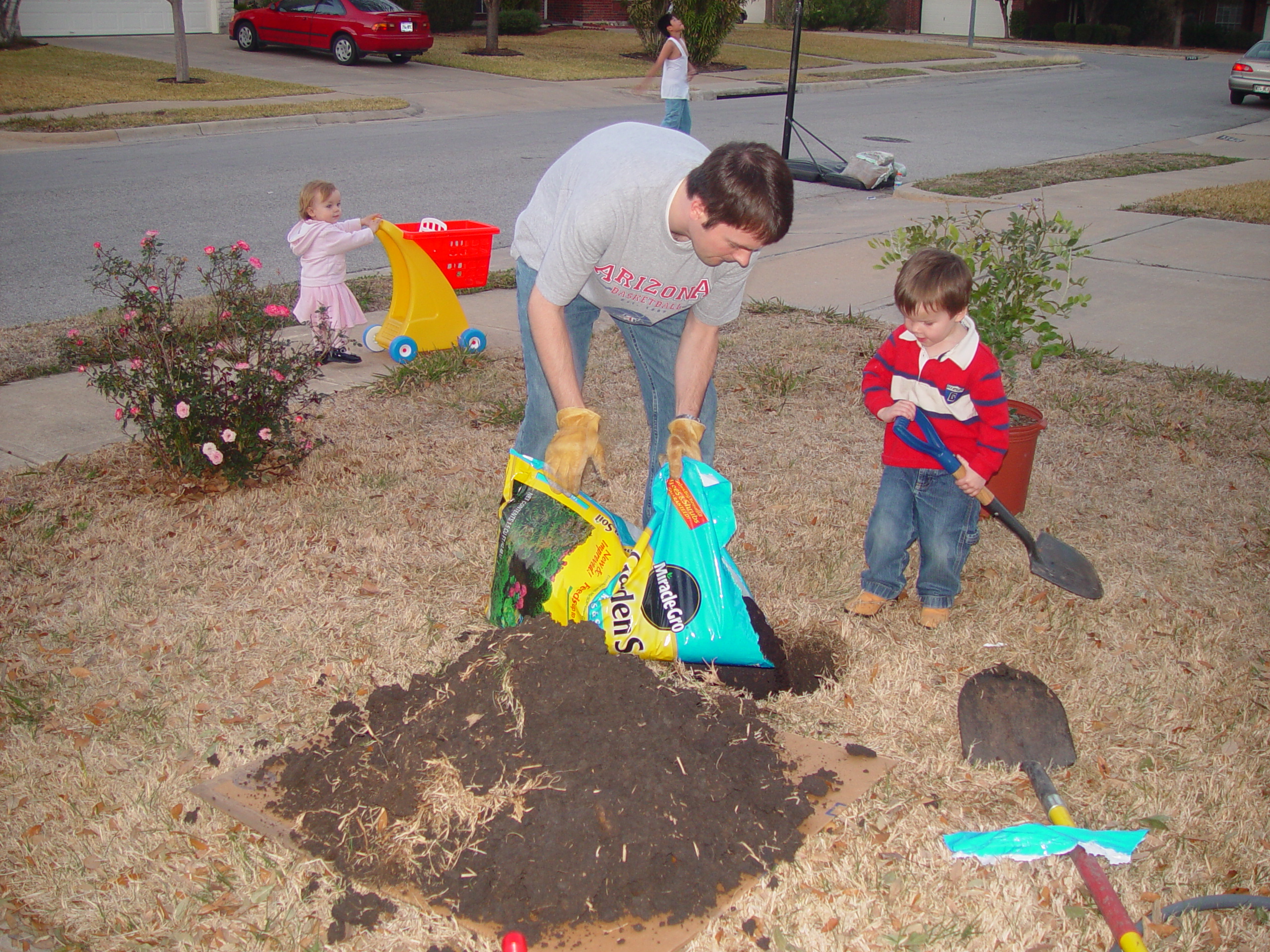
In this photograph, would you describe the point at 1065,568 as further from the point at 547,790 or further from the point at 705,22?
the point at 705,22

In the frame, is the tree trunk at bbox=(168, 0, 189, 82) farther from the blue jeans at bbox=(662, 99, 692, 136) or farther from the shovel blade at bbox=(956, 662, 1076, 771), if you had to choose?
the shovel blade at bbox=(956, 662, 1076, 771)

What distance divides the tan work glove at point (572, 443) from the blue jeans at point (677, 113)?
1041cm

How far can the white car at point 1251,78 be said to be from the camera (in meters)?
22.5

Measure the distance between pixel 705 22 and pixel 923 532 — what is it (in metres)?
22.4

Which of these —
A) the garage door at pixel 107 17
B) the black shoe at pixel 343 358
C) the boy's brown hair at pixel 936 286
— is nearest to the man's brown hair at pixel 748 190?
the boy's brown hair at pixel 936 286

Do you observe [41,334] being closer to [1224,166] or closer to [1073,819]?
[1073,819]

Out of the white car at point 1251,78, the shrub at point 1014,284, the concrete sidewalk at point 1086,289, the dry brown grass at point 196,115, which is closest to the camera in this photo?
the shrub at point 1014,284

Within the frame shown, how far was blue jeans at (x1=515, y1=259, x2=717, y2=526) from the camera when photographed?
346 centimetres

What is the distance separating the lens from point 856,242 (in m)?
8.88

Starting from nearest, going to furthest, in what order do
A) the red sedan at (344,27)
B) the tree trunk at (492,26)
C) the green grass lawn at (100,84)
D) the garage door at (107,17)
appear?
the green grass lawn at (100,84)
the red sedan at (344,27)
the garage door at (107,17)
the tree trunk at (492,26)

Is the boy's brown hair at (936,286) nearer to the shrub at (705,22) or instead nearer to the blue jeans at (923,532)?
the blue jeans at (923,532)

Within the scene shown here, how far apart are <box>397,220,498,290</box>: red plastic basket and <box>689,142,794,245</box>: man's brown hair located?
3405mm

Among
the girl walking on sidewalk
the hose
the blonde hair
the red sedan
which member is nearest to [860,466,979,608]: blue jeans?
the hose

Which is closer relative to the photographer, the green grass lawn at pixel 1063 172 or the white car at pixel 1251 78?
the green grass lawn at pixel 1063 172
